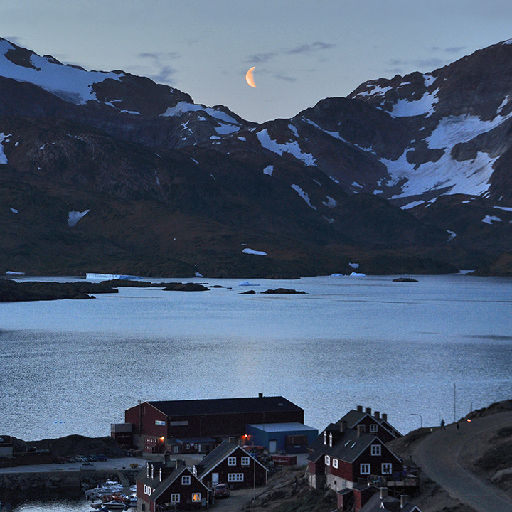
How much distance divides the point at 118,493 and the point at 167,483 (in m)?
5.38

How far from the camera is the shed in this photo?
5796cm

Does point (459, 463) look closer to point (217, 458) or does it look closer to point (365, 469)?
point (365, 469)

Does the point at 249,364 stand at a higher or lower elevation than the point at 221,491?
higher

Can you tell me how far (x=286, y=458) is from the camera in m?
54.1

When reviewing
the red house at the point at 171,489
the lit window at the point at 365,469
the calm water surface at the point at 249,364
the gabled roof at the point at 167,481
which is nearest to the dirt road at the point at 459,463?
the lit window at the point at 365,469

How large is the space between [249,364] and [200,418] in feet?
158

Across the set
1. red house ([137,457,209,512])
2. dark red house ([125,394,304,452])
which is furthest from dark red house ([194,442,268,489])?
dark red house ([125,394,304,452])

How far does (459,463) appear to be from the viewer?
1692 inches

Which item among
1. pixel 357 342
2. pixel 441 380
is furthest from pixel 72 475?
pixel 357 342

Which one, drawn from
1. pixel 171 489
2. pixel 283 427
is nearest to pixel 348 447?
pixel 171 489

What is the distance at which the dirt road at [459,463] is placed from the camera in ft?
123

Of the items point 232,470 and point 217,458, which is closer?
point 232,470

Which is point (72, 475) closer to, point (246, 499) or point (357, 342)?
point (246, 499)

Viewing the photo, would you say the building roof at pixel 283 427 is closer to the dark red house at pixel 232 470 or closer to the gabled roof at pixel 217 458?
the gabled roof at pixel 217 458
